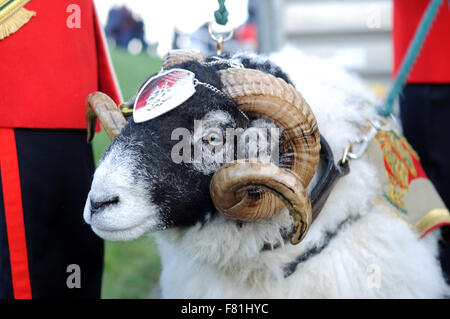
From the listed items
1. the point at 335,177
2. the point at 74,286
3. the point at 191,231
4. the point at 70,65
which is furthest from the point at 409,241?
the point at 70,65

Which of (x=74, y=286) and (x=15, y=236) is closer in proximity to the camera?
(x=15, y=236)

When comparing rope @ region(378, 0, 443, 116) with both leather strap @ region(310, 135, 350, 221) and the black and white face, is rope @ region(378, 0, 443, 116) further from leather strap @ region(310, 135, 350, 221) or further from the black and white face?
the black and white face

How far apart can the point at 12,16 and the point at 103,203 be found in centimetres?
89

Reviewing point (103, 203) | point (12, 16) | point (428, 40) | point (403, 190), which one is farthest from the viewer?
point (428, 40)

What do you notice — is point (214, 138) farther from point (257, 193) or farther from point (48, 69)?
point (48, 69)

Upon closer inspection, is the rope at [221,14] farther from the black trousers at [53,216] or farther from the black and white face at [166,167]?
the black trousers at [53,216]

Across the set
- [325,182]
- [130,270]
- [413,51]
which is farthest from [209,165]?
[130,270]

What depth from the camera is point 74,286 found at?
2.23 m

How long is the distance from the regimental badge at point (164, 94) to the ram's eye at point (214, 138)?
0.17m

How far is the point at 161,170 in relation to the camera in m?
1.72

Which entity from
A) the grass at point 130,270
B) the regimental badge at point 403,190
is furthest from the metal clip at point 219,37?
the grass at point 130,270
